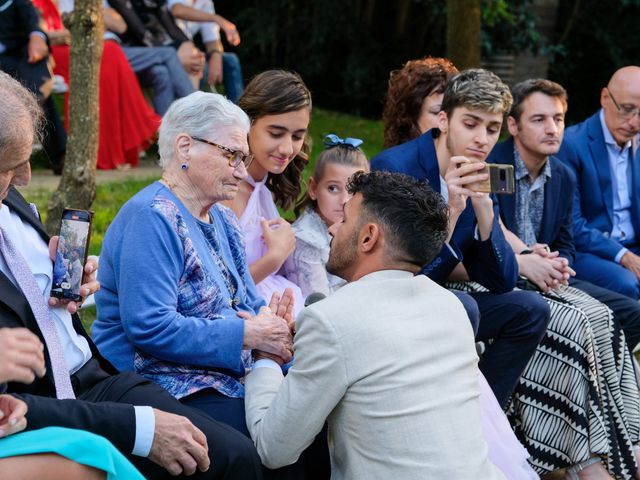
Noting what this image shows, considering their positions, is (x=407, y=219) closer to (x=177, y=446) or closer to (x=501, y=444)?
(x=177, y=446)

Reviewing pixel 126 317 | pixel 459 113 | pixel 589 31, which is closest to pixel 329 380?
pixel 126 317

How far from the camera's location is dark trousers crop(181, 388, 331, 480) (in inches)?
141

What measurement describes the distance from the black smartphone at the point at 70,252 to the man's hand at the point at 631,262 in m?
3.78

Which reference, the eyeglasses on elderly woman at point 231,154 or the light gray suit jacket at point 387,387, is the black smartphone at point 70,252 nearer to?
the eyeglasses on elderly woman at point 231,154

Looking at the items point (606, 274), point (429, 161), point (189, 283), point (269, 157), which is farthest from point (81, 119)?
point (606, 274)

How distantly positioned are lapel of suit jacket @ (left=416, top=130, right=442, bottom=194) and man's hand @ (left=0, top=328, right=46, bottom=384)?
109 inches

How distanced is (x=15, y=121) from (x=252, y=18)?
1196 centimetres

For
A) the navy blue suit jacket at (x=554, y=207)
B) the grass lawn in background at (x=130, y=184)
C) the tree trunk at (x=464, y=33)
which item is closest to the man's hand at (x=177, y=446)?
the grass lawn in background at (x=130, y=184)

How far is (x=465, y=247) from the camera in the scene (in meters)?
5.10

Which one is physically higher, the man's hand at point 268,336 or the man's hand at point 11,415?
the man's hand at point 11,415

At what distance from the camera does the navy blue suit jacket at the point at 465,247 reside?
4.96m

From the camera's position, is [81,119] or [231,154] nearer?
[231,154]

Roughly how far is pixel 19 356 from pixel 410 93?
3.72 meters

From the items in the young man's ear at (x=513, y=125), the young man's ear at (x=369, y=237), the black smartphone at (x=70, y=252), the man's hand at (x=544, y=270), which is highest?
the young man's ear at (x=369, y=237)
